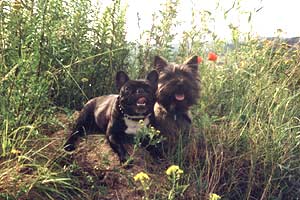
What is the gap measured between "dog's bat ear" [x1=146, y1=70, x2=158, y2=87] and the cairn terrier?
16 centimetres

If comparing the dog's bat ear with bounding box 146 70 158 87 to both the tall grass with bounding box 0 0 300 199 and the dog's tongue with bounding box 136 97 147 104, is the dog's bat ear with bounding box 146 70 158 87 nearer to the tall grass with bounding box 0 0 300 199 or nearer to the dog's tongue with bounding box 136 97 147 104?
the dog's tongue with bounding box 136 97 147 104

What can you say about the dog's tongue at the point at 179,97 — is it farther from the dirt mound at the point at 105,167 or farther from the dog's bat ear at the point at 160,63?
the dirt mound at the point at 105,167

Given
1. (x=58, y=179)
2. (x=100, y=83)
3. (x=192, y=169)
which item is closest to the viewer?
(x=58, y=179)

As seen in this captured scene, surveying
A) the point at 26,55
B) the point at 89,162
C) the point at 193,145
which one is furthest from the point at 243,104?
the point at 26,55

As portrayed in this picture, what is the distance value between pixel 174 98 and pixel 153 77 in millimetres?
310

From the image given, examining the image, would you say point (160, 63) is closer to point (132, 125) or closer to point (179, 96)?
point (179, 96)

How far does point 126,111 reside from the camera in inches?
165

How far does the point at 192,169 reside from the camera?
413 centimetres

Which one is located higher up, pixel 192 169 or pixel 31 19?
pixel 31 19

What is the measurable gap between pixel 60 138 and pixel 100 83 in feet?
3.66

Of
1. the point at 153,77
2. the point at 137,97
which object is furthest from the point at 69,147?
the point at 153,77

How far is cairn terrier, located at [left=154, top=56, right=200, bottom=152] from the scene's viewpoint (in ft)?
14.7

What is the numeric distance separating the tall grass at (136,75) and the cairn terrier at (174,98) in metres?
0.13

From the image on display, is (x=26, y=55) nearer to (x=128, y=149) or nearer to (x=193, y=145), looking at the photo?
(x=128, y=149)
